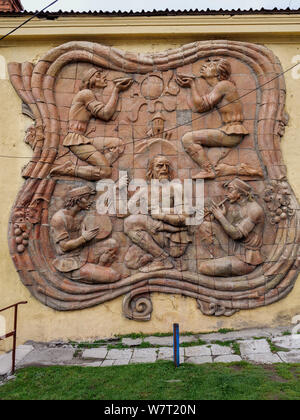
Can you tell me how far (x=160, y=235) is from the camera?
663 cm

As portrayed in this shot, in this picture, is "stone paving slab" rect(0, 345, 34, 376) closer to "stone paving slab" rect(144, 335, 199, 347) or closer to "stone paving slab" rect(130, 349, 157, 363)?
"stone paving slab" rect(130, 349, 157, 363)

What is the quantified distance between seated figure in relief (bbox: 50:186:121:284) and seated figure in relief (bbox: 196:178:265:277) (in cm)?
176

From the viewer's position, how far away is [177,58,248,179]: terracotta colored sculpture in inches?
270

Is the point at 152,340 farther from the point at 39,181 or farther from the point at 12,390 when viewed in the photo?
the point at 39,181

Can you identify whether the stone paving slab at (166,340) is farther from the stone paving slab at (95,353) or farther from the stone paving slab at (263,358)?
the stone paving slab at (263,358)

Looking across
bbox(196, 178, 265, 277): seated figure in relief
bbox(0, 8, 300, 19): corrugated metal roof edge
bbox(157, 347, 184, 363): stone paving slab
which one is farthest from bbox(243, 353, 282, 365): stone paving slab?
bbox(0, 8, 300, 19): corrugated metal roof edge

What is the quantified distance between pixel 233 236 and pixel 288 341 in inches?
80.4

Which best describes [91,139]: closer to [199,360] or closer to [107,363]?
[107,363]

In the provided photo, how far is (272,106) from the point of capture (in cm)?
691

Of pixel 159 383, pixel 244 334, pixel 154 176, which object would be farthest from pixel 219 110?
pixel 159 383

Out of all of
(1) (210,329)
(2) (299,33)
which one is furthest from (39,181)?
(2) (299,33)

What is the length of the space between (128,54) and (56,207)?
3.49 meters

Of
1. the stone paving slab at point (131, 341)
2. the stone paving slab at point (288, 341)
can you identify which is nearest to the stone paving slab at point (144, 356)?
the stone paving slab at point (131, 341)

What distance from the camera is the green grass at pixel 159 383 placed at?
13.6ft
